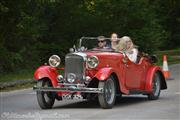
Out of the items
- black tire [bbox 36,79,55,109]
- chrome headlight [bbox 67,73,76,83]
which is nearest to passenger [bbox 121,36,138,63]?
chrome headlight [bbox 67,73,76,83]

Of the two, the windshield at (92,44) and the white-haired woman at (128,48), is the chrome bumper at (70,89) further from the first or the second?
the white-haired woman at (128,48)

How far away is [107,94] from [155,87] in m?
2.69

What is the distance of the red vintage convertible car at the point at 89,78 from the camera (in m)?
13.1

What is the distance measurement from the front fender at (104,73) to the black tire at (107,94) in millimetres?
119

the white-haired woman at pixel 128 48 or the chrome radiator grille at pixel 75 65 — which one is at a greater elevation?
the white-haired woman at pixel 128 48

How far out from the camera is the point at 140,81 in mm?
14734

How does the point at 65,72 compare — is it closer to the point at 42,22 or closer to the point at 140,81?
the point at 140,81

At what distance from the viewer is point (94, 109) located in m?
13.1

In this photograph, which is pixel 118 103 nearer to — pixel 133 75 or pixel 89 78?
pixel 133 75

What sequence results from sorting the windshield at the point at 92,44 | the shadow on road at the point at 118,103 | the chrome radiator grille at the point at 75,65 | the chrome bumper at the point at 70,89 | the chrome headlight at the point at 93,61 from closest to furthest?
the chrome bumper at the point at 70,89
the chrome headlight at the point at 93,61
the chrome radiator grille at the point at 75,65
the shadow on road at the point at 118,103
the windshield at the point at 92,44

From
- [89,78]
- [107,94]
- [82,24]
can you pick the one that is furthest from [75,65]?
[82,24]

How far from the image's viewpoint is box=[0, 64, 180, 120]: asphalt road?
1178 centimetres

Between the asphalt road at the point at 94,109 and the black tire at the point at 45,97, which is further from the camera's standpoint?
the black tire at the point at 45,97

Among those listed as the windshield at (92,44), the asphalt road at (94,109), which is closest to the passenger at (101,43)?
the windshield at (92,44)
